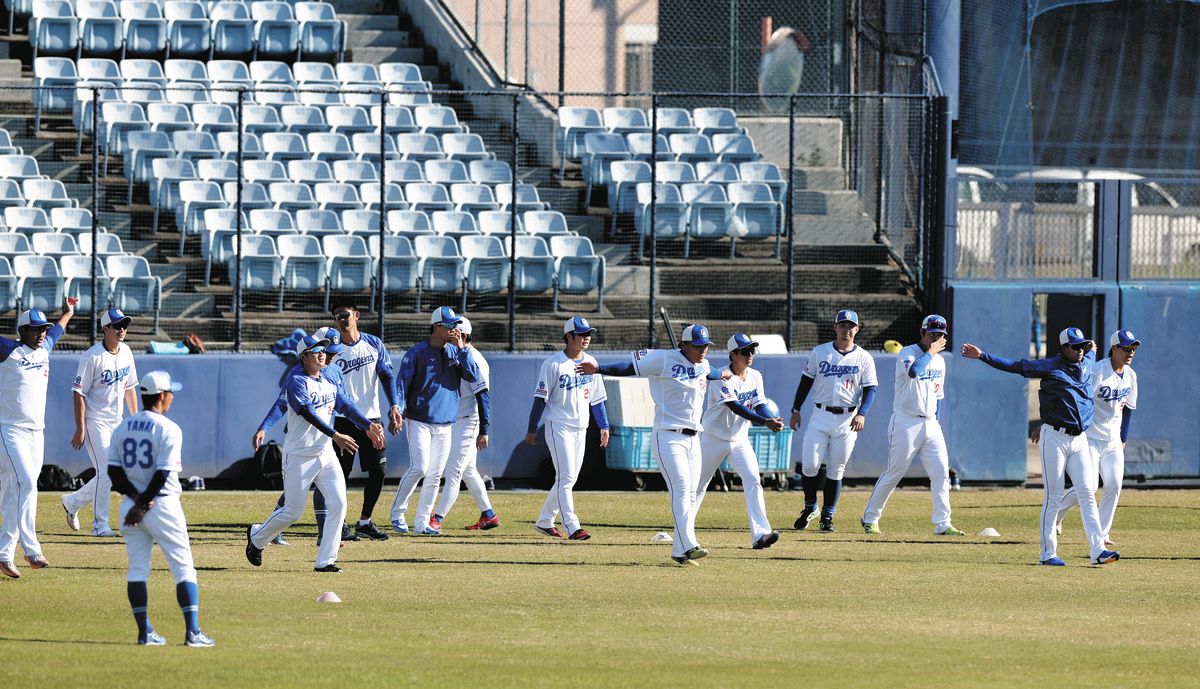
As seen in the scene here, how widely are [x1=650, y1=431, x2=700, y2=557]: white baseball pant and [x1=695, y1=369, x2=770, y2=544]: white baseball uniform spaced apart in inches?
25.1

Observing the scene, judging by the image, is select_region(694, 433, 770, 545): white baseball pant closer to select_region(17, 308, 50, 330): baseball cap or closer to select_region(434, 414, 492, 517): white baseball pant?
select_region(434, 414, 492, 517): white baseball pant

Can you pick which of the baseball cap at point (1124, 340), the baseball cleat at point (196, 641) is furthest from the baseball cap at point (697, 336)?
the baseball cleat at point (196, 641)

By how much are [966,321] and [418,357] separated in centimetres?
903

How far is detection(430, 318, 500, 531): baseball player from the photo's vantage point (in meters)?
15.7

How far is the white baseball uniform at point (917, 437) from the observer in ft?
53.8

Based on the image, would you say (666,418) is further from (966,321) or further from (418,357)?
(966,321)

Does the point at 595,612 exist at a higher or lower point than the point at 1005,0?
lower

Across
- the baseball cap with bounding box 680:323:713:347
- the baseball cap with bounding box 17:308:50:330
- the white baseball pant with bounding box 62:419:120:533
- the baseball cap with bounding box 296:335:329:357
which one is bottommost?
the white baseball pant with bounding box 62:419:120:533

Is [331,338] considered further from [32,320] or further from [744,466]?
[744,466]

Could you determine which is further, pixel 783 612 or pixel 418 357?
pixel 418 357

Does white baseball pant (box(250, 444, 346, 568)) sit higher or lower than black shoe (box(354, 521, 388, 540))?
higher

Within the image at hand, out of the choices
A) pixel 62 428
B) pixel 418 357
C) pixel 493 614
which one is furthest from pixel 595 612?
pixel 62 428

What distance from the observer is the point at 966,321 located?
2198 centimetres

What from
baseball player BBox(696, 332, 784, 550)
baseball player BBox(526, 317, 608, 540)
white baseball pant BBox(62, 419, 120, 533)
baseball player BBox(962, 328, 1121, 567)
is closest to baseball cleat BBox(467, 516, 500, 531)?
baseball player BBox(526, 317, 608, 540)
